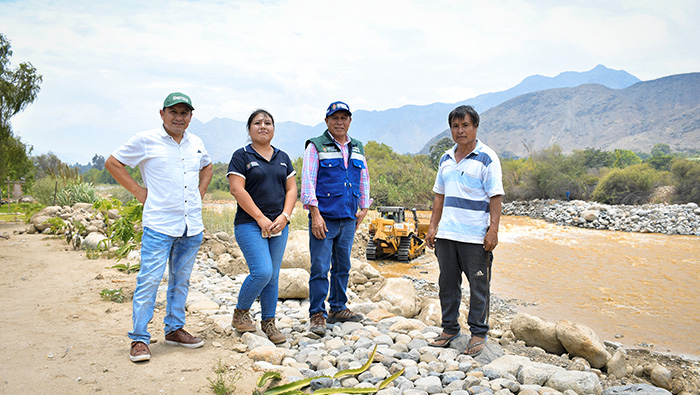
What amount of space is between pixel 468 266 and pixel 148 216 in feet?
7.84

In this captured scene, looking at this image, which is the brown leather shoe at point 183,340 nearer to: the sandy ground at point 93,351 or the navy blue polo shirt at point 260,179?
the sandy ground at point 93,351

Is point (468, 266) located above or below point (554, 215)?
above

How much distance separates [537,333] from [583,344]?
1.74 ft

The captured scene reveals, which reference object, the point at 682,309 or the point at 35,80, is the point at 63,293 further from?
the point at 35,80

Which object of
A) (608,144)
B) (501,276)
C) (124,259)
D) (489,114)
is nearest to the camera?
(124,259)

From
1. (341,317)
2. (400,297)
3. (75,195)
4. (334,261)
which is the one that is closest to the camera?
(334,261)

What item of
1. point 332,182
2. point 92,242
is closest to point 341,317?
point 332,182

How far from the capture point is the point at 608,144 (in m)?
96.4

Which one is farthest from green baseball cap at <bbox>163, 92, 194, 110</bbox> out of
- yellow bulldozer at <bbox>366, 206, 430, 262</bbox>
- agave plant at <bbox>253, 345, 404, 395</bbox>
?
yellow bulldozer at <bbox>366, 206, 430, 262</bbox>

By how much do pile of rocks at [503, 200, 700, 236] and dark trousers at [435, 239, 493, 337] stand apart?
1833 cm

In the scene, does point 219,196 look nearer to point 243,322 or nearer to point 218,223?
point 218,223

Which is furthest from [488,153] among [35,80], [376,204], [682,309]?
[376,204]

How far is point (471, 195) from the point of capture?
3350 millimetres

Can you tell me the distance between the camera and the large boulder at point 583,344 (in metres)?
4.07
